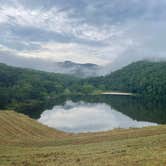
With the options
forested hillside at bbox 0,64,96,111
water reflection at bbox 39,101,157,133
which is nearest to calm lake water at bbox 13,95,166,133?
water reflection at bbox 39,101,157,133

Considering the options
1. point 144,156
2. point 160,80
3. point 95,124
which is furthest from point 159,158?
point 160,80

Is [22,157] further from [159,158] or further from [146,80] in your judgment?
[146,80]

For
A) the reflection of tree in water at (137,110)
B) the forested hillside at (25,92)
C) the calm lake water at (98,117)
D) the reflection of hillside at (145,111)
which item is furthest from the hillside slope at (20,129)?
the forested hillside at (25,92)

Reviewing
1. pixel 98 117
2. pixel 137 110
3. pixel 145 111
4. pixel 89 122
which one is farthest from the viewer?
pixel 137 110

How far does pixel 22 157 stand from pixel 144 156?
28.2ft

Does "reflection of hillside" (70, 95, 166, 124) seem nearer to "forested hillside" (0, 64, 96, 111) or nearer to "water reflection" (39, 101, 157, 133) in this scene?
"water reflection" (39, 101, 157, 133)

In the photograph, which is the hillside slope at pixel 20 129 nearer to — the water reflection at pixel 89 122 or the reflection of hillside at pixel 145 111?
the water reflection at pixel 89 122

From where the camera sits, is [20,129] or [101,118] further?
[101,118]

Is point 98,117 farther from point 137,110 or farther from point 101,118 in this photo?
point 137,110

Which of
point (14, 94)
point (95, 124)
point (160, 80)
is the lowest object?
point (95, 124)

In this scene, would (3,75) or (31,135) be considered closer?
(31,135)

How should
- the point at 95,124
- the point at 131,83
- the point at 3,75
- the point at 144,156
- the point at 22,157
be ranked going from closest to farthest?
the point at 144,156
the point at 22,157
the point at 95,124
the point at 3,75
the point at 131,83

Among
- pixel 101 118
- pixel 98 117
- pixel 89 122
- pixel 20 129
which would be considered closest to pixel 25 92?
pixel 98 117

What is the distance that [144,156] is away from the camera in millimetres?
13992
